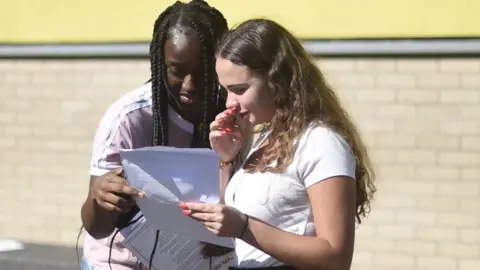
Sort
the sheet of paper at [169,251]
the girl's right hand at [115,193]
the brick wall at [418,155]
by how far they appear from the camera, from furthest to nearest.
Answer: the brick wall at [418,155] < the sheet of paper at [169,251] < the girl's right hand at [115,193]

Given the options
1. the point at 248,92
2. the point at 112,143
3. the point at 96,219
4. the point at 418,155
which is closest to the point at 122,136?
the point at 112,143

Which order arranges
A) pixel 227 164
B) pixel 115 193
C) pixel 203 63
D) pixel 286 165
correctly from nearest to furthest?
pixel 286 165 → pixel 115 193 → pixel 227 164 → pixel 203 63

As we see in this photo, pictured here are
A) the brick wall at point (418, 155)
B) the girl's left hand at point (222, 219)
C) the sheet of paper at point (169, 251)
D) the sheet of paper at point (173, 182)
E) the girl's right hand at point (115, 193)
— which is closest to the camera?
the girl's left hand at point (222, 219)

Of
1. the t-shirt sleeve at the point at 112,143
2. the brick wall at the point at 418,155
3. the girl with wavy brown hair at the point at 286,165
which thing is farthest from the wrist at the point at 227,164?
the brick wall at the point at 418,155

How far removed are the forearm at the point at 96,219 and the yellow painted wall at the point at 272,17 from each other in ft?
10.9

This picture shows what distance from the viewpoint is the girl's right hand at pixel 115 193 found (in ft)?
8.97

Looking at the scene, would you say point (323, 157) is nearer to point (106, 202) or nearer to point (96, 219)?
point (106, 202)

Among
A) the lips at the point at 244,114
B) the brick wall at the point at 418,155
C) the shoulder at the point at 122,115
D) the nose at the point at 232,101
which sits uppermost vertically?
the nose at the point at 232,101

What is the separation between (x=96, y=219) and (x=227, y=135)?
0.50 metres

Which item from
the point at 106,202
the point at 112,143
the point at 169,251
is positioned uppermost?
the point at 112,143

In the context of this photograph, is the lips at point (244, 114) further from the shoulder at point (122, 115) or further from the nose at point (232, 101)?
the shoulder at point (122, 115)

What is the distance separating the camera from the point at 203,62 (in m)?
2.98

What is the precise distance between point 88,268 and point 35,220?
164 inches

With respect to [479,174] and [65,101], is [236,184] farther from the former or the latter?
[65,101]
